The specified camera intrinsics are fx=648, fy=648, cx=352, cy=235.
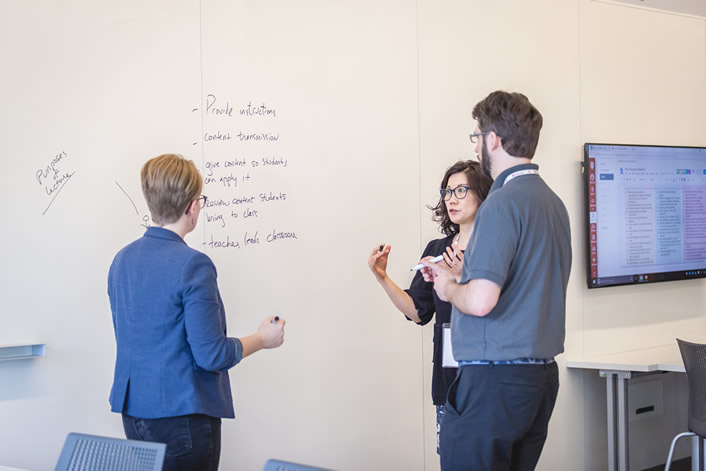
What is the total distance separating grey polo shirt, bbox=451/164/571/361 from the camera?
1.76 metres

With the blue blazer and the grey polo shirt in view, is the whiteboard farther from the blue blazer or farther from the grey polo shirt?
the grey polo shirt

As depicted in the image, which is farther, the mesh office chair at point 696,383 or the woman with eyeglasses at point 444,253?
the mesh office chair at point 696,383

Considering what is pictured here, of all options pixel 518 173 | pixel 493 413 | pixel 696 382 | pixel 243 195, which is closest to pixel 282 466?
pixel 493 413

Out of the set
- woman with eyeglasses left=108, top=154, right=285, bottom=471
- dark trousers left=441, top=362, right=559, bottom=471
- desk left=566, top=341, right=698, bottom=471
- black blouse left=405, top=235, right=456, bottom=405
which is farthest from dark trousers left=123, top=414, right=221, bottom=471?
desk left=566, top=341, right=698, bottom=471

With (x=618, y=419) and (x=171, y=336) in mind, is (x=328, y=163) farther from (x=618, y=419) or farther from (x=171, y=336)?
(x=618, y=419)

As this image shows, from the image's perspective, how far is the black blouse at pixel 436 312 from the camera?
2.38 m

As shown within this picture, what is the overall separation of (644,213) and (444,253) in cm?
227

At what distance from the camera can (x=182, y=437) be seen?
182cm

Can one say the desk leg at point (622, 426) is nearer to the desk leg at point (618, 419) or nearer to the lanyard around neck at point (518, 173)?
the desk leg at point (618, 419)

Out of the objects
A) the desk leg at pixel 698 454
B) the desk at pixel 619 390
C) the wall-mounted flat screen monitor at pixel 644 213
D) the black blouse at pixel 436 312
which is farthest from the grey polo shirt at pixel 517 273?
the wall-mounted flat screen monitor at pixel 644 213

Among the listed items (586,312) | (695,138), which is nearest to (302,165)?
(586,312)

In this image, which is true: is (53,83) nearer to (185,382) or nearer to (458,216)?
(185,382)

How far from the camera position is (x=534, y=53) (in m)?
3.84

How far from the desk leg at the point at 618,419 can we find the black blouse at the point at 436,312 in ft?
5.22
